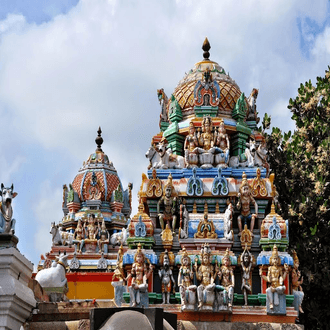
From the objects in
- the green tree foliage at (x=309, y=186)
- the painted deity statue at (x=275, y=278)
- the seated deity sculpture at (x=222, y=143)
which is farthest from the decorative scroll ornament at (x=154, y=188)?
the green tree foliage at (x=309, y=186)

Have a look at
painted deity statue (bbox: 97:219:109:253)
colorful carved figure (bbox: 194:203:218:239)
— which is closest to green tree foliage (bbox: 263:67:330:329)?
colorful carved figure (bbox: 194:203:218:239)

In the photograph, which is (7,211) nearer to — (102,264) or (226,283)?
(226,283)

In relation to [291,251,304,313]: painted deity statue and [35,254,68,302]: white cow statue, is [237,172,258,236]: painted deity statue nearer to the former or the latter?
[291,251,304,313]: painted deity statue

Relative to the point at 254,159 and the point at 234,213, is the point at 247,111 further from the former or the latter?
the point at 234,213

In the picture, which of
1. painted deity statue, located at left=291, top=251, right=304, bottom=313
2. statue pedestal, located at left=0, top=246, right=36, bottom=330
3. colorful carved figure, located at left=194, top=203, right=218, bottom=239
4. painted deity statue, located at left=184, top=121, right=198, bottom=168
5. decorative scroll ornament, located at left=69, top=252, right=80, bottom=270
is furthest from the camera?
decorative scroll ornament, located at left=69, top=252, right=80, bottom=270

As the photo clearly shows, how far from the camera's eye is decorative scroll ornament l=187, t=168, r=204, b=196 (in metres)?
22.7

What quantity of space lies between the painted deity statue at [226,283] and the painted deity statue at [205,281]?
248mm

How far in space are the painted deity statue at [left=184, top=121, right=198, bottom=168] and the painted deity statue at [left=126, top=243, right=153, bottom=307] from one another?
12.4 feet

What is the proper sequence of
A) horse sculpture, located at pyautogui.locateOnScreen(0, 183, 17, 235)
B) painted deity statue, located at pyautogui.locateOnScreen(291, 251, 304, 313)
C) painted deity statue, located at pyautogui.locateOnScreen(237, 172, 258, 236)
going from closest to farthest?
horse sculpture, located at pyautogui.locateOnScreen(0, 183, 17, 235) → painted deity statue, located at pyautogui.locateOnScreen(291, 251, 304, 313) → painted deity statue, located at pyautogui.locateOnScreen(237, 172, 258, 236)

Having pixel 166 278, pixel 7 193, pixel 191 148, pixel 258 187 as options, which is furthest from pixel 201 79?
pixel 7 193

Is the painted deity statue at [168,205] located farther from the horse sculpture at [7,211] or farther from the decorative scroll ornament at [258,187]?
the horse sculpture at [7,211]

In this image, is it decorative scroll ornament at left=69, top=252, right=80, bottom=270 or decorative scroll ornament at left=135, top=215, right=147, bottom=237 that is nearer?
decorative scroll ornament at left=135, top=215, right=147, bottom=237

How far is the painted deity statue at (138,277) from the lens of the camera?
67.4 feet

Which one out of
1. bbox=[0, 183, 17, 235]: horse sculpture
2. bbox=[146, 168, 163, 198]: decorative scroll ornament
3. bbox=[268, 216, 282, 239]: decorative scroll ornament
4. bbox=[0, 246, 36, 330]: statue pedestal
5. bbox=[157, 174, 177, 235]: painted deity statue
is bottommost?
bbox=[0, 246, 36, 330]: statue pedestal
